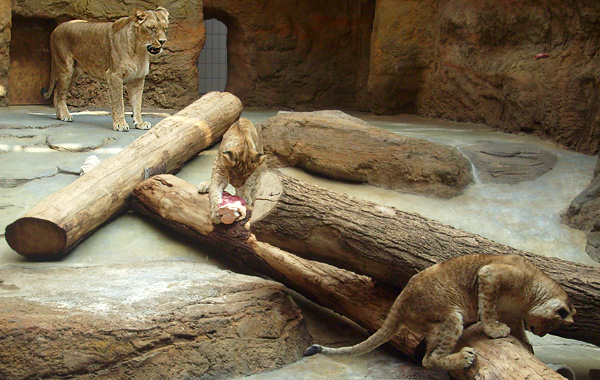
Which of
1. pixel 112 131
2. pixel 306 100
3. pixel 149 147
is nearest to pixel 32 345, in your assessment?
pixel 149 147

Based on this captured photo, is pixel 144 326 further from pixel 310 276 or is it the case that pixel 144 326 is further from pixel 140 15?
pixel 140 15

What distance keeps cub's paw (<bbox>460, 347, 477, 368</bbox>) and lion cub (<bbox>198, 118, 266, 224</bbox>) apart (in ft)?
9.37

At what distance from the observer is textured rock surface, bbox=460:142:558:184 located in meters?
7.54

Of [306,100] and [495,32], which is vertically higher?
[495,32]

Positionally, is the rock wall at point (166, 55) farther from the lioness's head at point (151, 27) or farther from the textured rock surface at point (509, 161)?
the textured rock surface at point (509, 161)

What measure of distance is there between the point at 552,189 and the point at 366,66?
6.54m

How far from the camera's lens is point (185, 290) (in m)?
4.56

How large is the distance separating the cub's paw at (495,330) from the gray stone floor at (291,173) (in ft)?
1.77

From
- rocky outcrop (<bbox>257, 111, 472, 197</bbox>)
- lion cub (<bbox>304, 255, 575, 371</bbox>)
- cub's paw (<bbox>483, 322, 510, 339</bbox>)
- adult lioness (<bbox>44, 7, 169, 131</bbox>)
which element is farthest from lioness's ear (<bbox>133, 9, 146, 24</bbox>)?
cub's paw (<bbox>483, 322, 510, 339</bbox>)

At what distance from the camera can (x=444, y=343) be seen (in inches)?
147

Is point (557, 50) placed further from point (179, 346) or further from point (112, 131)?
point (179, 346)

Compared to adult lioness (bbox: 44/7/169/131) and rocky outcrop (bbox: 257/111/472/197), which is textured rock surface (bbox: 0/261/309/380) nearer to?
rocky outcrop (bbox: 257/111/472/197)

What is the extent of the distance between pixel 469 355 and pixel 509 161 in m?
4.75

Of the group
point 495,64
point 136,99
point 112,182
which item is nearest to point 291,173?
point 112,182
